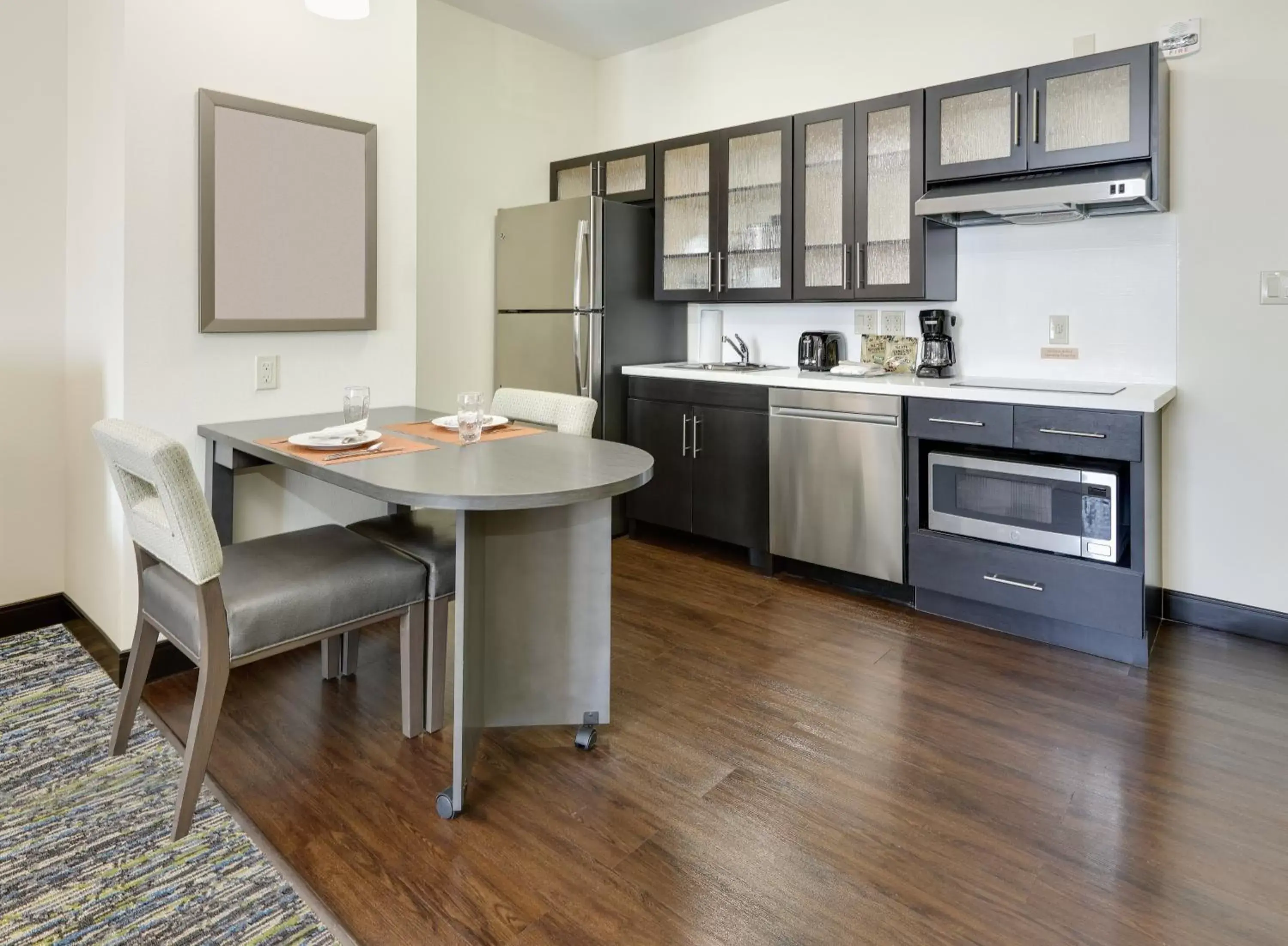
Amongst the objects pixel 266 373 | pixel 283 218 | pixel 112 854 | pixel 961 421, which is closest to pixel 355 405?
pixel 266 373

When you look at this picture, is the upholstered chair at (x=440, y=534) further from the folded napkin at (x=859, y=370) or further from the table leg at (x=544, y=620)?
the folded napkin at (x=859, y=370)

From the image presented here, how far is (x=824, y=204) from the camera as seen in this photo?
365 cm

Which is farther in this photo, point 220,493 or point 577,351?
point 577,351

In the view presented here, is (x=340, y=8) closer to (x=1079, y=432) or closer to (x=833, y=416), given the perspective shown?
(x=833, y=416)

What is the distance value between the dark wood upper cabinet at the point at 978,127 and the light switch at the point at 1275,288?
0.92 metres

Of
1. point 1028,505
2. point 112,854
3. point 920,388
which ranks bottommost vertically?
point 112,854

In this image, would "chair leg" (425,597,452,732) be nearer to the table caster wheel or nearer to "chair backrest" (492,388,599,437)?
the table caster wheel

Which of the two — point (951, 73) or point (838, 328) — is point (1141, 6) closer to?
point (951, 73)

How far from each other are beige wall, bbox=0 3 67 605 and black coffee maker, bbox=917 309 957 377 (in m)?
3.38

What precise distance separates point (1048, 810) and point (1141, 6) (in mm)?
2949

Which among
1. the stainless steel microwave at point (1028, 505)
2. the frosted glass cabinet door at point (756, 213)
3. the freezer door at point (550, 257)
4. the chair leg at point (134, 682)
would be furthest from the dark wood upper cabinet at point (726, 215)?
the chair leg at point (134, 682)

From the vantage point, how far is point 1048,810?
6.17 ft

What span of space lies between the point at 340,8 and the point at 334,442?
1.18 meters

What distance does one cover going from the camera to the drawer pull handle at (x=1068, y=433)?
2695mm
